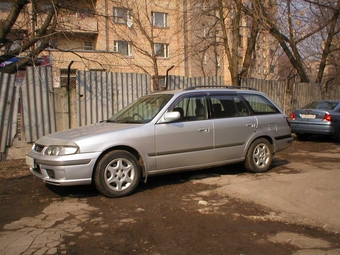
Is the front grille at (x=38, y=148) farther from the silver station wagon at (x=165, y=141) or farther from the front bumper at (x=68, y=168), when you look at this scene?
the front bumper at (x=68, y=168)

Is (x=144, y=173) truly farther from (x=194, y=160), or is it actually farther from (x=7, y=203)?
(x=7, y=203)

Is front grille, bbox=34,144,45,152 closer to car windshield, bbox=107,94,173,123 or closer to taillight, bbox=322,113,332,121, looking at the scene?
car windshield, bbox=107,94,173,123

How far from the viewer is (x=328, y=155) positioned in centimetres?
900

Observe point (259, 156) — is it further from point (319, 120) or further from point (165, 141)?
point (319, 120)

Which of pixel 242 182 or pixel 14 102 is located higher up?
pixel 14 102

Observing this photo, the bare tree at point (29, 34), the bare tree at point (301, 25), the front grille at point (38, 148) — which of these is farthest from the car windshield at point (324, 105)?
the front grille at point (38, 148)

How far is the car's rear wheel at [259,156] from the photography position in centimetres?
667

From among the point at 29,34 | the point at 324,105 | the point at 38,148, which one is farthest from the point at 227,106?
the point at 29,34

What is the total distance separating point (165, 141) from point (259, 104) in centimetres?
259

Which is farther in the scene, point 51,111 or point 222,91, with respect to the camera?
point 51,111

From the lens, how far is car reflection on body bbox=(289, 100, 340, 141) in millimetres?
10914

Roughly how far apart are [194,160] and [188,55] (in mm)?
10701

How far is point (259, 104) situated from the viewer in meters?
7.12

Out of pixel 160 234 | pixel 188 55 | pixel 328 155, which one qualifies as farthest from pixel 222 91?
pixel 188 55
